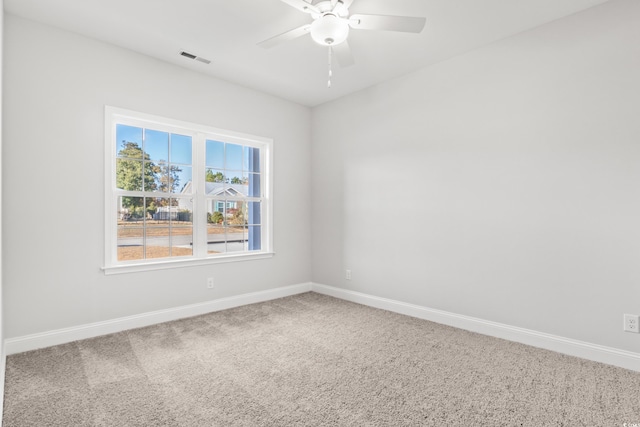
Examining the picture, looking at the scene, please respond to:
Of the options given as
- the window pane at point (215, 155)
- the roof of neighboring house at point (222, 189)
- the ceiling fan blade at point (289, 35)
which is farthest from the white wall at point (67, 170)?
the ceiling fan blade at point (289, 35)

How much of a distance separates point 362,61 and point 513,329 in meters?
2.95

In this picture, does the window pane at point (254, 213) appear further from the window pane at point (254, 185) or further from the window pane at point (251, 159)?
the window pane at point (251, 159)

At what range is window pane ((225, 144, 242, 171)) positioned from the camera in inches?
161

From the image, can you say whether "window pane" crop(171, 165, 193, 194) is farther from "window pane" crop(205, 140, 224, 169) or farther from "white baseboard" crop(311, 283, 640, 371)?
"white baseboard" crop(311, 283, 640, 371)

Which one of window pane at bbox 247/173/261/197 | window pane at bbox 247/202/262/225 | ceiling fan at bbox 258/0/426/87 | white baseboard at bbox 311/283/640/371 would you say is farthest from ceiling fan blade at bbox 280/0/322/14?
white baseboard at bbox 311/283/640/371

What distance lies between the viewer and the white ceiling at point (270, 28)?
252cm

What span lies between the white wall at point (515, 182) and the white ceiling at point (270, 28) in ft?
0.81

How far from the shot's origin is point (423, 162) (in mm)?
3586

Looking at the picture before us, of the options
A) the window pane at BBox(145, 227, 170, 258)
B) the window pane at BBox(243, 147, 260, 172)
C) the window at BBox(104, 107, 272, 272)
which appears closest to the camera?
the window at BBox(104, 107, 272, 272)

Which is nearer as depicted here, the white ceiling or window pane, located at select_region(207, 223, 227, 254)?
the white ceiling

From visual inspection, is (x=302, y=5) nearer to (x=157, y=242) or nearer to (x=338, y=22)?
(x=338, y=22)

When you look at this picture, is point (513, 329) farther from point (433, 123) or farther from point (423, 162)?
point (433, 123)

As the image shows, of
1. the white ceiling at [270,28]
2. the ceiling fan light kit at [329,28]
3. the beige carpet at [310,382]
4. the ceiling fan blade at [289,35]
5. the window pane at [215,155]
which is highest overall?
the white ceiling at [270,28]

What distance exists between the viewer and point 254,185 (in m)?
4.40
